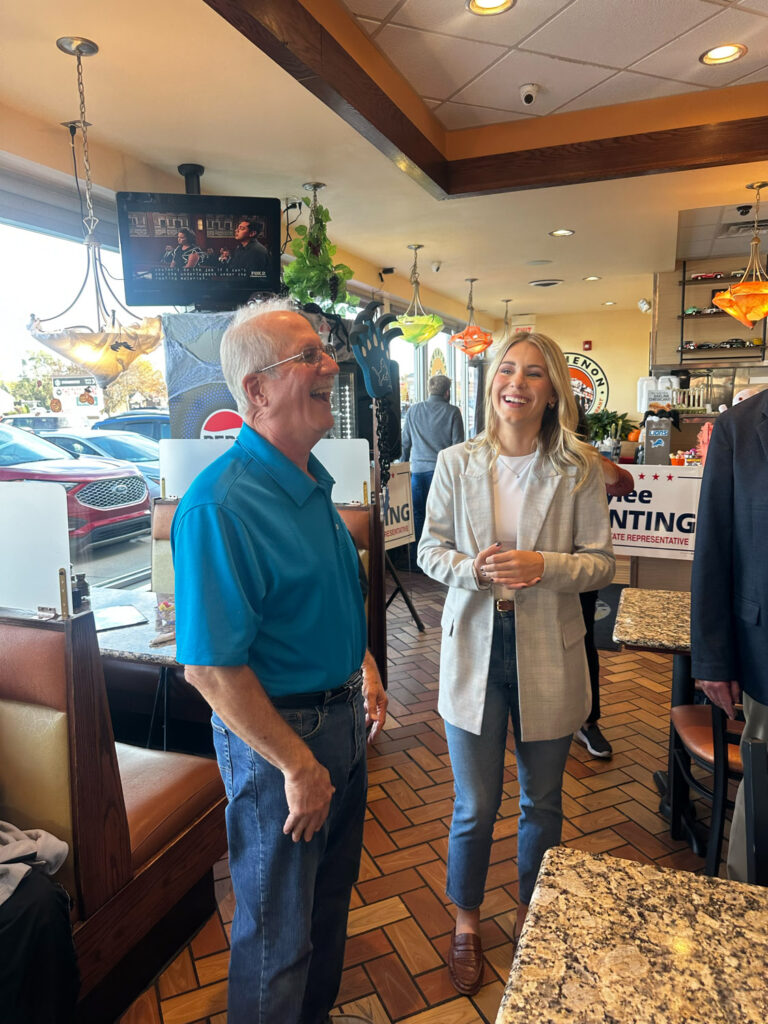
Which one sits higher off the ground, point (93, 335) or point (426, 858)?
point (93, 335)

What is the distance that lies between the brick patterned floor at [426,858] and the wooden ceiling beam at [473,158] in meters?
2.70

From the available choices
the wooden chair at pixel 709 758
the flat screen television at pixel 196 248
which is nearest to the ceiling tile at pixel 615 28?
the flat screen television at pixel 196 248

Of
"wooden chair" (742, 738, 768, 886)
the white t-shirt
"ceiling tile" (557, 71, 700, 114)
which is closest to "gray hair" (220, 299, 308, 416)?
the white t-shirt

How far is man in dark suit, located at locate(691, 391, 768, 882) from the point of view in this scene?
146 centimetres

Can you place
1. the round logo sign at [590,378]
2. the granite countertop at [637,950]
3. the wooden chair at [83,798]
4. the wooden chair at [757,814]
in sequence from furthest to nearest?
the round logo sign at [590,378] < the wooden chair at [83,798] < the wooden chair at [757,814] < the granite countertop at [637,950]

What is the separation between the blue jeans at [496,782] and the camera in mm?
1600

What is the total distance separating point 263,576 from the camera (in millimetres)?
1153

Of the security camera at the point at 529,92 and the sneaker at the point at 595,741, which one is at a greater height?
the security camera at the point at 529,92

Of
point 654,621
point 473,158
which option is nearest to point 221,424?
point 473,158

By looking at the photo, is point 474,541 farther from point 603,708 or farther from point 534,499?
point 603,708

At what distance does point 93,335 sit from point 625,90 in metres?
2.83

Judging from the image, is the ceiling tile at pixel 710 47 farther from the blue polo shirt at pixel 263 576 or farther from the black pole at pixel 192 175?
the blue polo shirt at pixel 263 576

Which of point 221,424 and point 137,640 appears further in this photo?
point 221,424

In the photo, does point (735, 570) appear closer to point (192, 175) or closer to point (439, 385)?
point (192, 175)
